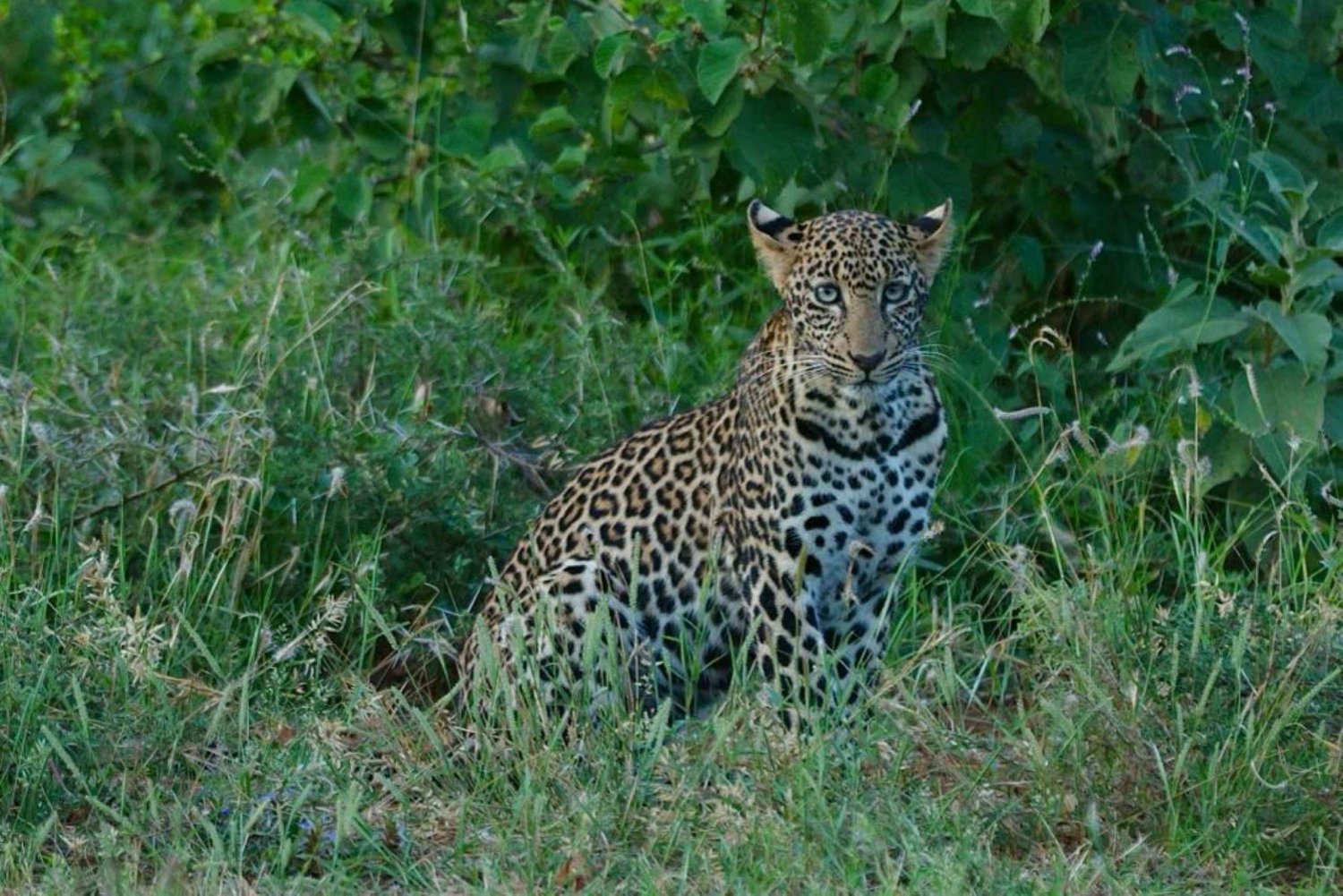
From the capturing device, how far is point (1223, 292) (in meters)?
7.34

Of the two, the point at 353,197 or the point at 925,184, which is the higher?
the point at 925,184

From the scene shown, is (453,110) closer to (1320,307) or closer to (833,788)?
(1320,307)

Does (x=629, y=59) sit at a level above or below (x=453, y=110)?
above

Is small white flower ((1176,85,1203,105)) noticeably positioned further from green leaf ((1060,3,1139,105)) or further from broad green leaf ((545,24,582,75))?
broad green leaf ((545,24,582,75))

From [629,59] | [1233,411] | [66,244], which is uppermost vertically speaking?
[629,59]

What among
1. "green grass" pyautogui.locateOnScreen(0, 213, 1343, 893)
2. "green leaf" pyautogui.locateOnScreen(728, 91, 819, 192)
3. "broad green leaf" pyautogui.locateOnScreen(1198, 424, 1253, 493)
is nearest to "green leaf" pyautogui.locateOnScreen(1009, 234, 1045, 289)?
"green grass" pyautogui.locateOnScreen(0, 213, 1343, 893)

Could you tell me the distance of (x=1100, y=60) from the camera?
20.4 feet

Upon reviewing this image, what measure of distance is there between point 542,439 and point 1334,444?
2166 millimetres

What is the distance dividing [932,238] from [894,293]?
23 centimetres

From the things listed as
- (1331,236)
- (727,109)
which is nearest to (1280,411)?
(1331,236)

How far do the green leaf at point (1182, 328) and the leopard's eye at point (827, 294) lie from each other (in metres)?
0.98

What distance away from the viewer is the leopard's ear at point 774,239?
5523 mm

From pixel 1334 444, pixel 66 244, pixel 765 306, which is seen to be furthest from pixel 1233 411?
pixel 66 244

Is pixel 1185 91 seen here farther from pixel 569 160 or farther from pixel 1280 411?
pixel 569 160
